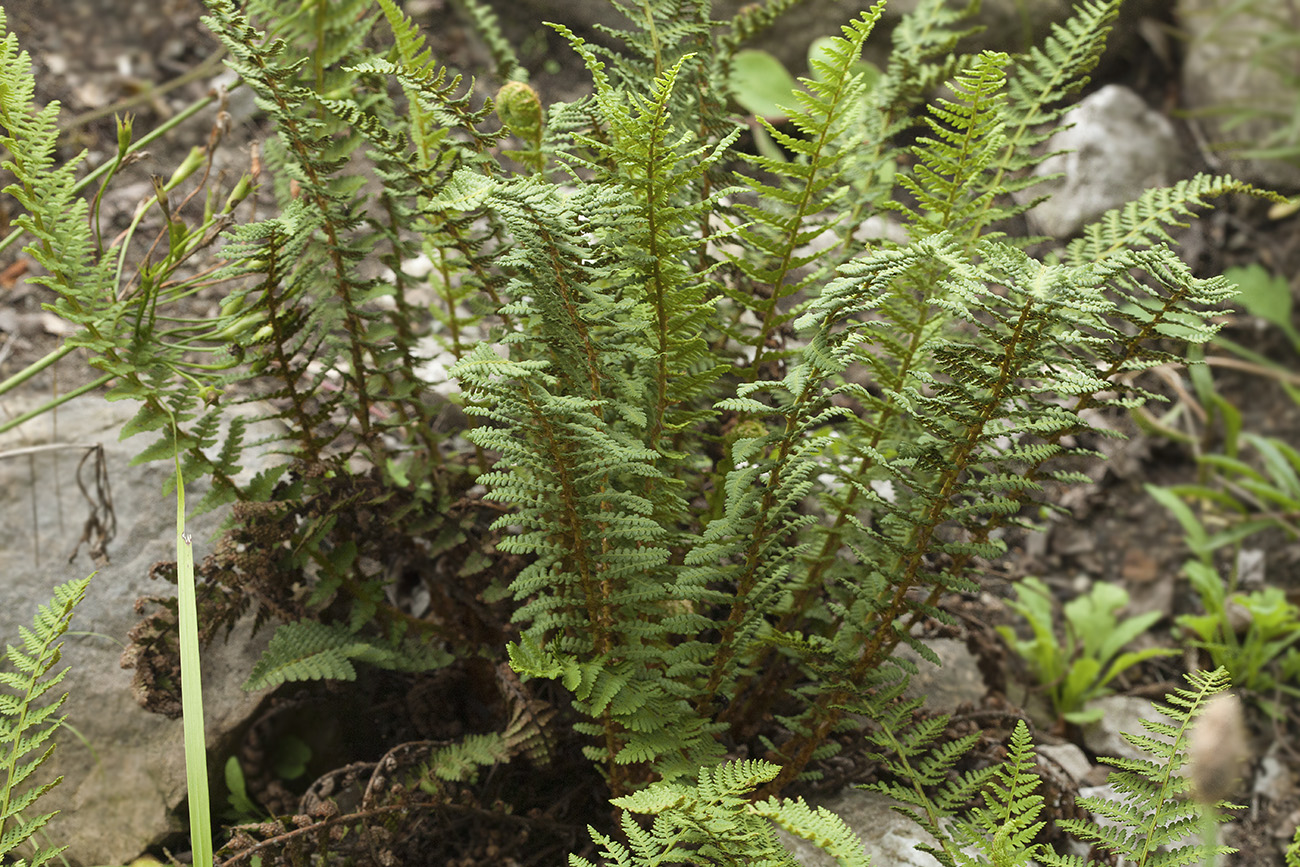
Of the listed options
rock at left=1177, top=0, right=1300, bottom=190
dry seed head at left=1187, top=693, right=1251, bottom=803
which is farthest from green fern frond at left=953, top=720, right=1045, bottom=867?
rock at left=1177, top=0, right=1300, bottom=190

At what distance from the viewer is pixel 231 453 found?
1.64 metres

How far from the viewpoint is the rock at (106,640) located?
5.73ft

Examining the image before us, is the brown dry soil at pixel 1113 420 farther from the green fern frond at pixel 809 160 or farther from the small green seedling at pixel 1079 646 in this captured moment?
the green fern frond at pixel 809 160

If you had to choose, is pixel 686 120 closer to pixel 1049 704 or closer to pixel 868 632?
pixel 868 632

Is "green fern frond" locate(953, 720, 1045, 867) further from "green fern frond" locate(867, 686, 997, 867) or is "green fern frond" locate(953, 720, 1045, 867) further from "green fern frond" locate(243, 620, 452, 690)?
"green fern frond" locate(243, 620, 452, 690)

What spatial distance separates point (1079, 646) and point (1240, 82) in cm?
248

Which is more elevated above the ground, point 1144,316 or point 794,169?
point 794,169

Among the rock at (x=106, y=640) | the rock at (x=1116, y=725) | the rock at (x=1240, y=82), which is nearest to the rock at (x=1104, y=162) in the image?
the rock at (x=1240, y=82)

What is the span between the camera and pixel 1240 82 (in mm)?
3623

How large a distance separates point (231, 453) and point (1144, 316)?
153cm

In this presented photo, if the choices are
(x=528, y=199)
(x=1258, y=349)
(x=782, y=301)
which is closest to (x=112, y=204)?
(x=782, y=301)

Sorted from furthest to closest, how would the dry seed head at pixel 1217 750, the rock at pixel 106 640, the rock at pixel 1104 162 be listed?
the rock at pixel 1104 162 < the rock at pixel 106 640 < the dry seed head at pixel 1217 750

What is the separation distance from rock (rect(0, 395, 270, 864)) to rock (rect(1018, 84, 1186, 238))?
9.76 feet

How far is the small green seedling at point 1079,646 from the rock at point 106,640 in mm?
1946
